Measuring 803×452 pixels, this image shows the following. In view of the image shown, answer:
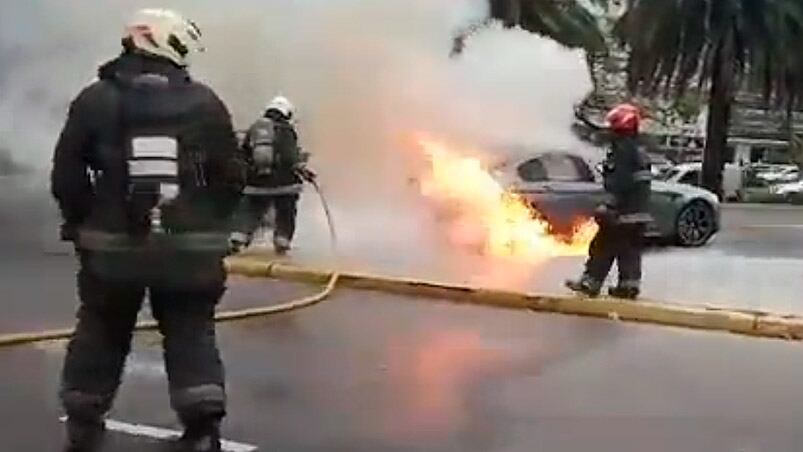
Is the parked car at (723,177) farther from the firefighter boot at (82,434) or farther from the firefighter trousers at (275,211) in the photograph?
the firefighter boot at (82,434)

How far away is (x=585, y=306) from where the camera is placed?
11000mm

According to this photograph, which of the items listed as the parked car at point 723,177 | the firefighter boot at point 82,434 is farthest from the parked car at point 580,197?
the parked car at point 723,177

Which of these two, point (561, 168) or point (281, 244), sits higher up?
point (561, 168)

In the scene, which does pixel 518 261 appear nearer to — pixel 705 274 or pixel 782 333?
pixel 705 274

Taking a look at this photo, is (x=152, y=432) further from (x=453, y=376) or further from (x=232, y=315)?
(x=232, y=315)

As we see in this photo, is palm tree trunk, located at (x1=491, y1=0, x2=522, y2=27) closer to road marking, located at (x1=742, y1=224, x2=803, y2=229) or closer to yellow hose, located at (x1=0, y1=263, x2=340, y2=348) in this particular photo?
road marking, located at (x1=742, y1=224, x2=803, y2=229)

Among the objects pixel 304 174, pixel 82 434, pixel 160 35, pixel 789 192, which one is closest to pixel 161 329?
pixel 82 434

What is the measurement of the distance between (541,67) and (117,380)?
46.4 ft

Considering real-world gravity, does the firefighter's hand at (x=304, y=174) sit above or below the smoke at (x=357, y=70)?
below

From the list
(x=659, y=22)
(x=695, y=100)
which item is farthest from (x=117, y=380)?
(x=695, y=100)

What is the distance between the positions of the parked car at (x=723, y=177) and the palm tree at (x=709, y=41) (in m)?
4.15

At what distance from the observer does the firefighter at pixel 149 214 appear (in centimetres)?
569

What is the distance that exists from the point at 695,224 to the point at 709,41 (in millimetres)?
13113

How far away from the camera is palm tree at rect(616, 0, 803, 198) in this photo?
3062 cm
